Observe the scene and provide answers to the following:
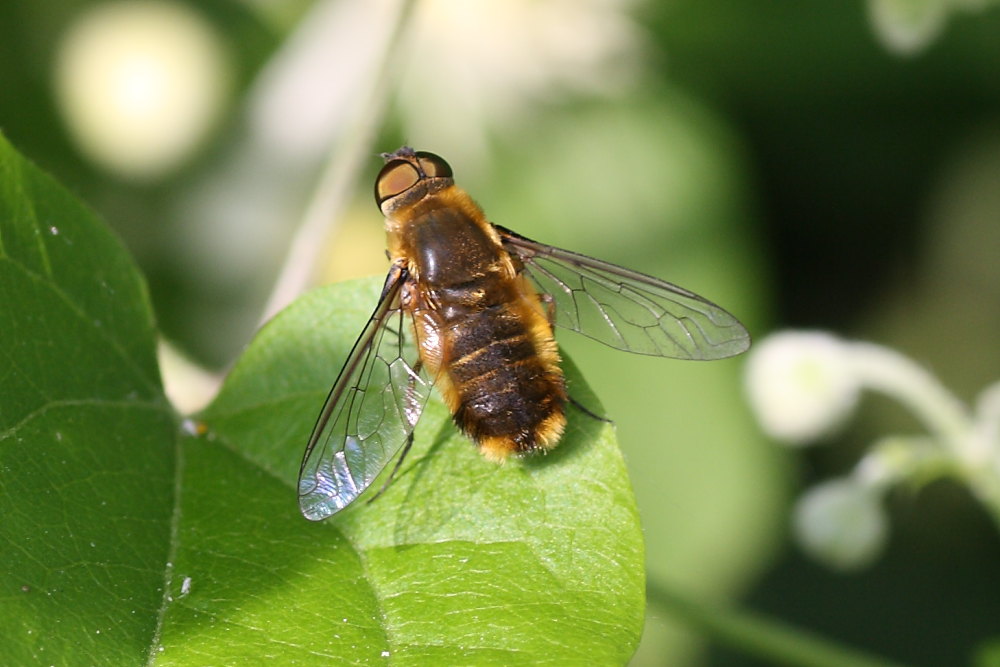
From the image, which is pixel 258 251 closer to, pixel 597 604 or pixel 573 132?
pixel 573 132

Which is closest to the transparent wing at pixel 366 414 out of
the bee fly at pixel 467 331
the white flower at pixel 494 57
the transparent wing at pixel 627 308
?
the bee fly at pixel 467 331

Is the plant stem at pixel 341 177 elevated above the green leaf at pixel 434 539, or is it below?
above

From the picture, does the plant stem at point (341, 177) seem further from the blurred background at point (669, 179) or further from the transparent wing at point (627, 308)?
the blurred background at point (669, 179)

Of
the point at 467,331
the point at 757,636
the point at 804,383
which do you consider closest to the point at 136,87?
the point at 804,383

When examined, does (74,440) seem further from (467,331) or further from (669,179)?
(669,179)

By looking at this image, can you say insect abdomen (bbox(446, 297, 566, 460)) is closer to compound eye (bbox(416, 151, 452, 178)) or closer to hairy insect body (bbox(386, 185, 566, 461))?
hairy insect body (bbox(386, 185, 566, 461))

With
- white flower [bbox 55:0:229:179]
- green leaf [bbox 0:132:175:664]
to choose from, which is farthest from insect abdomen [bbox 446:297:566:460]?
white flower [bbox 55:0:229:179]

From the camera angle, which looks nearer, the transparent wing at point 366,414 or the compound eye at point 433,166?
the transparent wing at point 366,414

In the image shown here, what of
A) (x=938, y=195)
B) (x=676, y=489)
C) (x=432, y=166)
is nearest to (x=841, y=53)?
(x=938, y=195)
